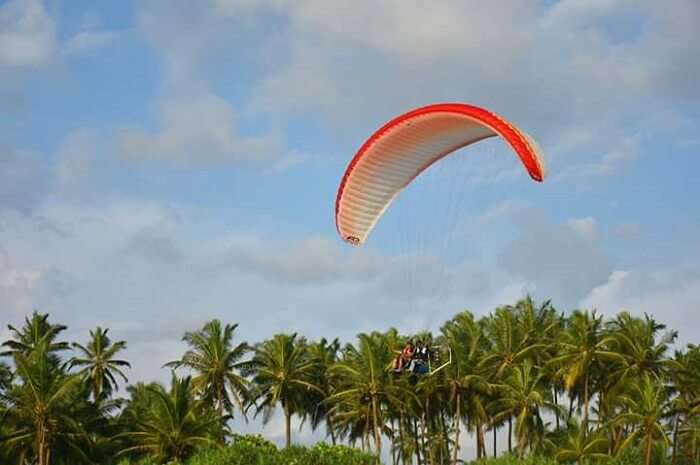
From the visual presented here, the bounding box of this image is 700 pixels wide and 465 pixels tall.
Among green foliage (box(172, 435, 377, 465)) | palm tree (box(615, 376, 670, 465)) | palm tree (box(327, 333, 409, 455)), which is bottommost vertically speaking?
green foliage (box(172, 435, 377, 465))

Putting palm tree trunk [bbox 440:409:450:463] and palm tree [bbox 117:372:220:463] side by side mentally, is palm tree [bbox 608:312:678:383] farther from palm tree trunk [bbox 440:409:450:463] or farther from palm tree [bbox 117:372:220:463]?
palm tree [bbox 117:372:220:463]

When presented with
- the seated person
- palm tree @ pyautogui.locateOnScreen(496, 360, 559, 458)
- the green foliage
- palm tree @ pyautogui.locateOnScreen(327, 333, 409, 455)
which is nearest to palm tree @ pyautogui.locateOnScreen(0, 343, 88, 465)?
the green foliage

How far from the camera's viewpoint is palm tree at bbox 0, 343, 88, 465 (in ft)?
150

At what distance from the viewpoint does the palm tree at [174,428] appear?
48.4 metres

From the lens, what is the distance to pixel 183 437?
48500 millimetres

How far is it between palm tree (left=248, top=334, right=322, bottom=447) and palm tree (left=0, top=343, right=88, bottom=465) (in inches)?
459

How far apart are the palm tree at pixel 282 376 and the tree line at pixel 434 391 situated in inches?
3.3

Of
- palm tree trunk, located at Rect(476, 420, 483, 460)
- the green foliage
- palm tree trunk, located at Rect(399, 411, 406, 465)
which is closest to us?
the green foliage

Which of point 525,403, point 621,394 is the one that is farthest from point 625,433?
point 525,403

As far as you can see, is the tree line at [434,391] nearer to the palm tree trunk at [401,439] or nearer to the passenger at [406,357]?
the palm tree trunk at [401,439]

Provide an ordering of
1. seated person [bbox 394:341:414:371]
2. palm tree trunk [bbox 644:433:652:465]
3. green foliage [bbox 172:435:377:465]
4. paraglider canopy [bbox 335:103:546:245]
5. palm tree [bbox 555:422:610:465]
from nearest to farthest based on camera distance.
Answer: seated person [bbox 394:341:414:371] < paraglider canopy [bbox 335:103:546:245] < green foliage [bbox 172:435:377:465] < palm tree trunk [bbox 644:433:652:465] < palm tree [bbox 555:422:610:465]

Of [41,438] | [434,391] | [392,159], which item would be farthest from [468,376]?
[392,159]

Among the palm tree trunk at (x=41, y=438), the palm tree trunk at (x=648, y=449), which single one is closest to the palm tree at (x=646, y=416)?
the palm tree trunk at (x=648, y=449)

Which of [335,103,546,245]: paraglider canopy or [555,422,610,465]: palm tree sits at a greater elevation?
[335,103,546,245]: paraglider canopy
